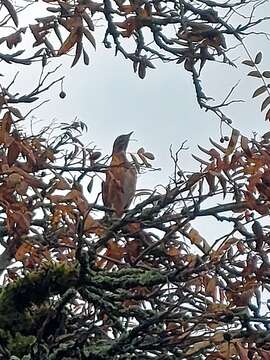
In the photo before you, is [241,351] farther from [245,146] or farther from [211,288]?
[245,146]

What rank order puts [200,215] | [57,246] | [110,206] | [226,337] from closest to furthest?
[226,337] → [200,215] → [57,246] → [110,206]

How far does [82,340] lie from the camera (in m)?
3.85

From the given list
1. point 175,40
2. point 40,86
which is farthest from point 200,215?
point 175,40

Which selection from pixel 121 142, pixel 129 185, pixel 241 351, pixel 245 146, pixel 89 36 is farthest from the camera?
pixel 121 142

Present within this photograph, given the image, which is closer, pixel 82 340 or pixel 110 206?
pixel 82 340

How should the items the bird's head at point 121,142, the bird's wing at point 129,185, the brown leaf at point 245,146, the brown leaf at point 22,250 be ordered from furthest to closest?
the bird's head at point 121,142, the bird's wing at point 129,185, the brown leaf at point 22,250, the brown leaf at point 245,146

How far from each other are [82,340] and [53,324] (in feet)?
1.09

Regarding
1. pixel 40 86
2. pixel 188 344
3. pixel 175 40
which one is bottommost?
pixel 188 344

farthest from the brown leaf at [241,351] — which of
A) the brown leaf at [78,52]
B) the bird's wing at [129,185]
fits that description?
the bird's wing at [129,185]

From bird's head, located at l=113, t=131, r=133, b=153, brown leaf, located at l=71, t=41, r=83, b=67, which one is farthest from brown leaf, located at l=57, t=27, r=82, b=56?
bird's head, located at l=113, t=131, r=133, b=153

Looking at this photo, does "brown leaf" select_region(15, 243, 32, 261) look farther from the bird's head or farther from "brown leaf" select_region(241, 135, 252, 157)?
the bird's head

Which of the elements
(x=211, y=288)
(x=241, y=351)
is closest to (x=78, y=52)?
(x=211, y=288)

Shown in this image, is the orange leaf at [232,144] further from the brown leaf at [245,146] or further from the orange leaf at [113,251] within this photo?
the orange leaf at [113,251]

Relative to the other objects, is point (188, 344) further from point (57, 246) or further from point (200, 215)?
point (57, 246)
